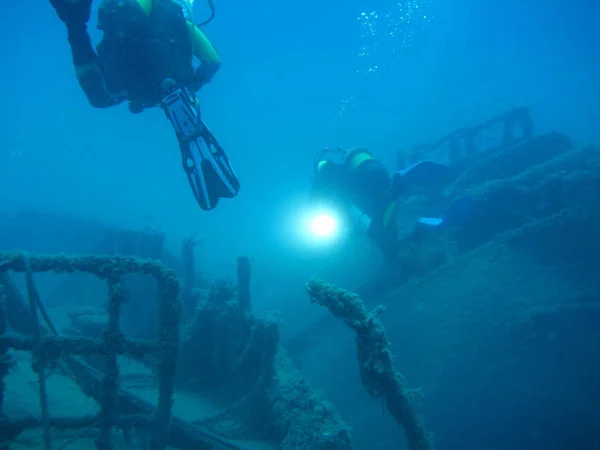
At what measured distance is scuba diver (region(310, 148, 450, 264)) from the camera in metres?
6.21

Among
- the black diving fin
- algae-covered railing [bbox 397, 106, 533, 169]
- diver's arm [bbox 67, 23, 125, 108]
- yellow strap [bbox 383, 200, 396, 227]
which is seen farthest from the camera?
algae-covered railing [bbox 397, 106, 533, 169]

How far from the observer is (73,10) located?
2744 mm

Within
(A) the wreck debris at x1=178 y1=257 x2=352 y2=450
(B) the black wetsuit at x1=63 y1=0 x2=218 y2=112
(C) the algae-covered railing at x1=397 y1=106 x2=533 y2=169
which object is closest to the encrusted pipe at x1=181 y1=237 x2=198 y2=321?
(A) the wreck debris at x1=178 y1=257 x2=352 y2=450

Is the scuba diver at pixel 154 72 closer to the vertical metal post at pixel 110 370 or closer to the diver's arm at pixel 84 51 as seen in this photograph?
the diver's arm at pixel 84 51

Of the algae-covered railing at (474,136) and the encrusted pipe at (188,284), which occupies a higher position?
the algae-covered railing at (474,136)

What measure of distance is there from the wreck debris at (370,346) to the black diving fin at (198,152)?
135 cm

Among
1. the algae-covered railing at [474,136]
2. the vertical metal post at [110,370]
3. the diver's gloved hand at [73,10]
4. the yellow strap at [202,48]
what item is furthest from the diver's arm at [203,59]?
the algae-covered railing at [474,136]

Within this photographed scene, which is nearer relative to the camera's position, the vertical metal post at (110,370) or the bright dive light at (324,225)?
the vertical metal post at (110,370)

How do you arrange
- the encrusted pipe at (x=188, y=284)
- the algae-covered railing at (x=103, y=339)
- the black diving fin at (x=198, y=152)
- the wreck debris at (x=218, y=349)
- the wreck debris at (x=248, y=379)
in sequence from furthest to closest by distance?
1. the encrusted pipe at (x=188, y=284)
2. the wreck debris at (x=218, y=349)
3. the wreck debris at (x=248, y=379)
4. the black diving fin at (x=198, y=152)
5. the algae-covered railing at (x=103, y=339)

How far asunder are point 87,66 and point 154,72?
54 centimetres

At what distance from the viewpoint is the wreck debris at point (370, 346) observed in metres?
2.48

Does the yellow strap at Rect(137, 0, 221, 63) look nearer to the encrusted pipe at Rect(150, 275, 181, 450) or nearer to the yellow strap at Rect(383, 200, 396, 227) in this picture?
the encrusted pipe at Rect(150, 275, 181, 450)

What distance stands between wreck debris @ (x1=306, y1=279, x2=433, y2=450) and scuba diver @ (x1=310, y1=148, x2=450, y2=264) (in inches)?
149

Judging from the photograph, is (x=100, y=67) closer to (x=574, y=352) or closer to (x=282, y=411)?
(x=282, y=411)
